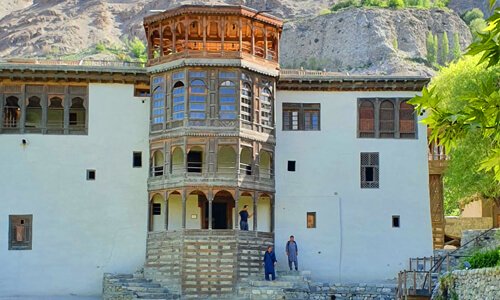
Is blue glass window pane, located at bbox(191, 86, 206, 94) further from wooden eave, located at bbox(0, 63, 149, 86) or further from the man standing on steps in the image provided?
the man standing on steps

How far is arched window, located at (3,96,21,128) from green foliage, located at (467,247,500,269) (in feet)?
60.4

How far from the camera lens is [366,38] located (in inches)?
4478

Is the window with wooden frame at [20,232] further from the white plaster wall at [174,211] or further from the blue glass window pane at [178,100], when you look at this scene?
the blue glass window pane at [178,100]

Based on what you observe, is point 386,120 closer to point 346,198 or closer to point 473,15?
point 346,198

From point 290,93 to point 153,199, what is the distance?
22.2ft

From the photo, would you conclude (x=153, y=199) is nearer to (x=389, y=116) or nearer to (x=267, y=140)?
(x=267, y=140)

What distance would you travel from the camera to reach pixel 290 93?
121 ft

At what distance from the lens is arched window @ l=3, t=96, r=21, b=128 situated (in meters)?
35.8

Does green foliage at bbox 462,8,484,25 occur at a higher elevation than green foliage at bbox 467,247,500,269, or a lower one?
higher

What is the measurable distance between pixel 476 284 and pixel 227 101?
46.7ft

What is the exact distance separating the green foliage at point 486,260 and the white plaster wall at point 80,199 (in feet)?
45.7

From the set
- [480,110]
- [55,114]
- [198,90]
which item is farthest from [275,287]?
[480,110]

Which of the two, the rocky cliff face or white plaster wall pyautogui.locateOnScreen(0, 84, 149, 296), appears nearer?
white plaster wall pyautogui.locateOnScreen(0, 84, 149, 296)

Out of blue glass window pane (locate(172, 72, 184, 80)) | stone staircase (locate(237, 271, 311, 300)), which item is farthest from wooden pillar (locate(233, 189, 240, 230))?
blue glass window pane (locate(172, 72, 184, 80))
